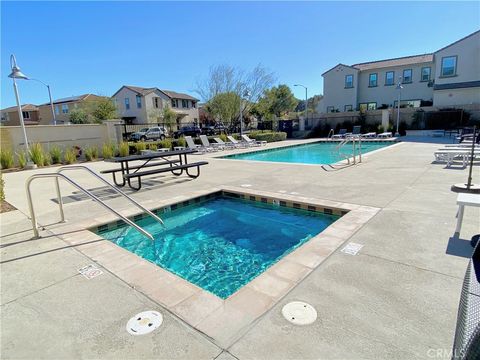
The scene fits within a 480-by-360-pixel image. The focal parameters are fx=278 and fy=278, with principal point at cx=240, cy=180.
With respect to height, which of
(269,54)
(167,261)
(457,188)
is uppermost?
(269,54)

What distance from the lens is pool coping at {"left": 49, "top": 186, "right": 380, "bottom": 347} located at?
2.26 metres

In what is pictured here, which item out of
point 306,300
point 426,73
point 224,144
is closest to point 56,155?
point 224,144

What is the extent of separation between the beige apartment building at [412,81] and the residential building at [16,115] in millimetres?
48026

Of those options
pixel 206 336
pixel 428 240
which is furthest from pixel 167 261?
pixel 428 240

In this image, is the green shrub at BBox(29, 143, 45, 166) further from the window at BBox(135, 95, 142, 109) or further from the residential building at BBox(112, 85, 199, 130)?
the window at BBox(135, 95, 142, 109)

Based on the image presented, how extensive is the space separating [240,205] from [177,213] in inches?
55.9

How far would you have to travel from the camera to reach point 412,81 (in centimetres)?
2950

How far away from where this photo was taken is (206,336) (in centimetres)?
208

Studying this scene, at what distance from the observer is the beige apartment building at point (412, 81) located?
81.8 ft

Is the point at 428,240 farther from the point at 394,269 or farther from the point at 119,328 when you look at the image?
the point at 119,328

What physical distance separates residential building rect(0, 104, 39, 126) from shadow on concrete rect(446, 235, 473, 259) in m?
57.8

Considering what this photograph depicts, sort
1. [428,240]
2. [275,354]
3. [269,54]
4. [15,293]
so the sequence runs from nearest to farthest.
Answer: [275,354] → [15,293] → [428,240] → [269,54]

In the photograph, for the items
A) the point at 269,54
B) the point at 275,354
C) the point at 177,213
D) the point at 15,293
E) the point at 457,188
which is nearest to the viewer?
the point at 275,354

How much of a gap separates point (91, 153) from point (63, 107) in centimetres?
3938
